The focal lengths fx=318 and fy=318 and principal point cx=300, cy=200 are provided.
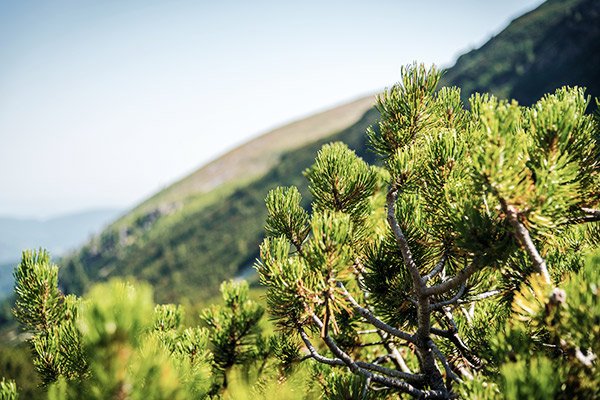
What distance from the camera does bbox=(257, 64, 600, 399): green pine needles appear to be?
1281 mm

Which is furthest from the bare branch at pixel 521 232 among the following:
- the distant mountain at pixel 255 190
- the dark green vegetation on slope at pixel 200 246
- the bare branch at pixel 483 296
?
the dark green vegetation on slope at pixel 200 246

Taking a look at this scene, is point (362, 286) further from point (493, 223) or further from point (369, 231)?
point (493, 223)

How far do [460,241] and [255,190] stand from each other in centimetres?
17404

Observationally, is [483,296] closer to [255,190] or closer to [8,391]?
[8,391]

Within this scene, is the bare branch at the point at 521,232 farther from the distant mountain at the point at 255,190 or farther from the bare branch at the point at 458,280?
the distant mountain at the point at 255,190

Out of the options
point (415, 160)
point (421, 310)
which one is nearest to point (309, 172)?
point (415, 160)

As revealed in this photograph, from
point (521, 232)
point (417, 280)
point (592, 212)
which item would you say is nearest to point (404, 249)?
point (417, 280)

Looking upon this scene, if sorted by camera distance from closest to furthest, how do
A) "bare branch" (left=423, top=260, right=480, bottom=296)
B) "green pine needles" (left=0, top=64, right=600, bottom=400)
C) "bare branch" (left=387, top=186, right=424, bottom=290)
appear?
"green pine needles" (left=0, top=64, right=600, bottom=400) → "bare branch" (left=423, top=260, right=480, bottom=296) → "bare branch" (left=387, top=186, right=424, bottom=290)

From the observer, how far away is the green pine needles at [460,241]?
1.28 m

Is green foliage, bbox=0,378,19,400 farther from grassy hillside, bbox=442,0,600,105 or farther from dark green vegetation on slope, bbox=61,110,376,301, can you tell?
dark green vegetation on slope, bbox=61,110,376,301

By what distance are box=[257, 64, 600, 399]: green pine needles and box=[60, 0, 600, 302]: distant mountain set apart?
64.8m

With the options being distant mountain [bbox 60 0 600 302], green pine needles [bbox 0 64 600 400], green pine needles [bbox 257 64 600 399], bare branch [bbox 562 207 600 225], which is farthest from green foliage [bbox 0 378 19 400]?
distant mountain [bbox 60 0 600 302]

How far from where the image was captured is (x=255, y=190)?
17362 centimetres

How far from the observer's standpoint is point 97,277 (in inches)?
6890
